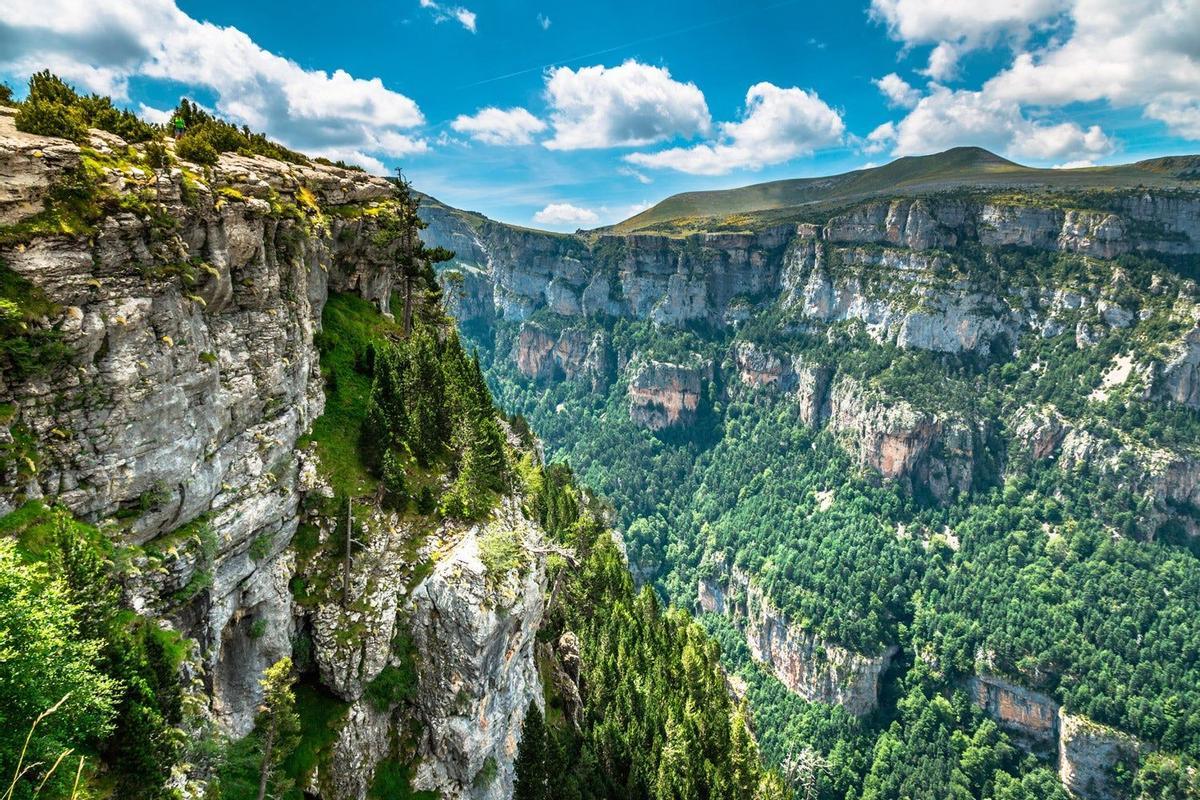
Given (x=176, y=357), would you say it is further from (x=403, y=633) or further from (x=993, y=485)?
(x=993, y=485)

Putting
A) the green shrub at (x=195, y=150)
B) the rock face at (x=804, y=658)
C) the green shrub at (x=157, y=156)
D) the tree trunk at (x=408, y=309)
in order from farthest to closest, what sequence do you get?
the rock face at (x=804, y=658) → the tree trunk at (x=408, y=309) → the green shrub at (x=195, y=150) → the green shrub at (x=157, y=156)

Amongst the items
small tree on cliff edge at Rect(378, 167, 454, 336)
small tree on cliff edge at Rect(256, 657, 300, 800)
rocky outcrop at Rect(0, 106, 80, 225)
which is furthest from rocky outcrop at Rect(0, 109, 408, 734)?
small tree on cliff edge at Rect(378, 167, 454, 336)

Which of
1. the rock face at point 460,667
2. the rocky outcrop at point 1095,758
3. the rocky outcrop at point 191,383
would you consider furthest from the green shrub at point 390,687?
the rocky outcrop at point 1095,758

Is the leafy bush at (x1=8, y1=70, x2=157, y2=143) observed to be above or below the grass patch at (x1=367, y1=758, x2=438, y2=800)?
above

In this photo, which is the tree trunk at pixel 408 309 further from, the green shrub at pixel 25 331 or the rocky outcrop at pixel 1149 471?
the rocky outcrop at pixel 1149 471

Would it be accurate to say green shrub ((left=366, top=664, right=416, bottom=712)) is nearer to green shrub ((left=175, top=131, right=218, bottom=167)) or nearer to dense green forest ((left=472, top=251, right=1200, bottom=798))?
green shrub ((left=175, top=131, right=218, bottom=167))

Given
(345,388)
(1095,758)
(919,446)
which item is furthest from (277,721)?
(919,446)

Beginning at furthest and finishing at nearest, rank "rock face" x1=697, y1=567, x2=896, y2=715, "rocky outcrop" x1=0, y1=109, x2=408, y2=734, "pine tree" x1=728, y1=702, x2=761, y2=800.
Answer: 1. "rock face" x1=697, y1=567, x2=896, y2=715
2. "pine tree" x1=728, y1=702, x2=761, y2=800
3. "rocky outcrop" x1=0, y1=109, x2=408, y2=734
